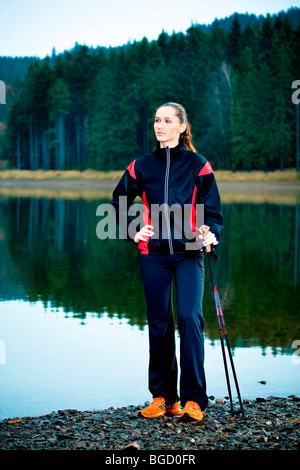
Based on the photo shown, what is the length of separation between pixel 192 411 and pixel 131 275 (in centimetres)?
772

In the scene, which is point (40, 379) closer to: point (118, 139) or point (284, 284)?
point (284, 284)

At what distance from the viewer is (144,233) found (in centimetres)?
A: 466

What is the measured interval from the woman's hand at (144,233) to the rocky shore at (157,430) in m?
1.20

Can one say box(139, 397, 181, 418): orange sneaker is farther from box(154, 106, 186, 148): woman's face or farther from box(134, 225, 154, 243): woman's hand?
box(154, 106, 186, 148): woman's face

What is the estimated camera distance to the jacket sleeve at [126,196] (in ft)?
15.8

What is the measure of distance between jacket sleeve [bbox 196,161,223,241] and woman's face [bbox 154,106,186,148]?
0.98 ft

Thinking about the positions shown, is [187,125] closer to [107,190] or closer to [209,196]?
[209,196]

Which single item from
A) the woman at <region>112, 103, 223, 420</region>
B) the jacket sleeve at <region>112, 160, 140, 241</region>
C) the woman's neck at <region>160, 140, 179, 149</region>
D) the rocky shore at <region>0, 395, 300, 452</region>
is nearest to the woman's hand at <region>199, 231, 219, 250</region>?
the woman at <region>112, 103, 223, 420</region>

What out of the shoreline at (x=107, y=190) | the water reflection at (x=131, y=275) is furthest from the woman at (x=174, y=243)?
the shoreline at (x=107, y=190)

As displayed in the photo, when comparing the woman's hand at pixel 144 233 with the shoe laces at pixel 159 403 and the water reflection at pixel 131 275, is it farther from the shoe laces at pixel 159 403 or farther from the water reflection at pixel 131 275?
the water reflection at pixel 131 275

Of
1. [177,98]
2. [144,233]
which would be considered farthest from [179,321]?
[177,98]

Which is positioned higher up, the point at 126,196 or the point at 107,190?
the point at 126,196

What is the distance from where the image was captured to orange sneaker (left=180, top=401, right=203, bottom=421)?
4555 mm
